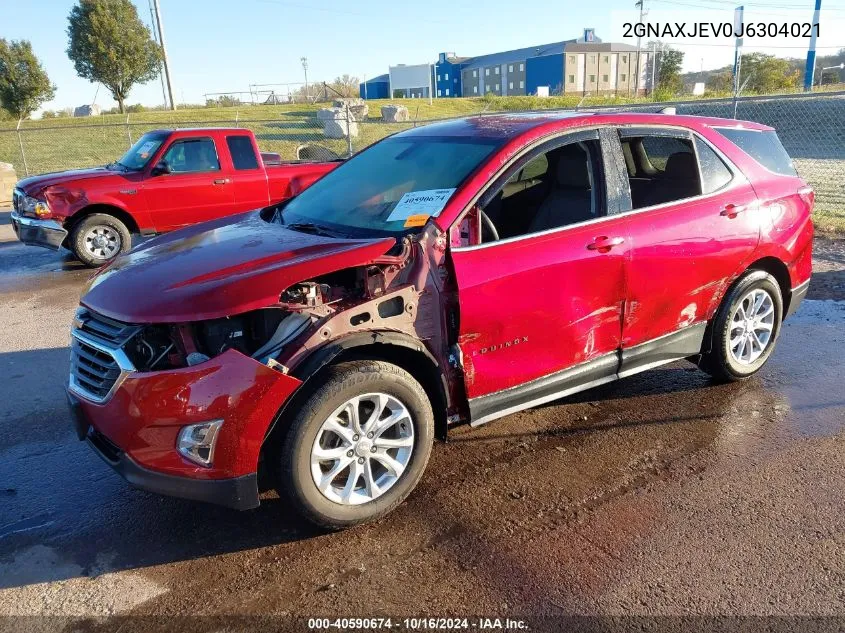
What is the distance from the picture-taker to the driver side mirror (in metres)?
9.25

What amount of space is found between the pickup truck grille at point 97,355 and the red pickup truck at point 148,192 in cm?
541

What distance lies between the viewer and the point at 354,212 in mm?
3879

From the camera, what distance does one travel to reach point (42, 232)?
8.73 meters

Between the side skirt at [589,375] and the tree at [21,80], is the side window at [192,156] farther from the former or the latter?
the tree at [21,80]

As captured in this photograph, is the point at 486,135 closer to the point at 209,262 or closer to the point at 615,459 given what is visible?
the point at 209,262

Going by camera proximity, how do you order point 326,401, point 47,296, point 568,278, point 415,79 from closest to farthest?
point 326,401 → point 568,278 → point 47,296 → point 415,79

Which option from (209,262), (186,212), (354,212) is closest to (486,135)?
(354,212)

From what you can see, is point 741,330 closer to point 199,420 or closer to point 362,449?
point 362,449

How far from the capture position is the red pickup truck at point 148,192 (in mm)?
8812

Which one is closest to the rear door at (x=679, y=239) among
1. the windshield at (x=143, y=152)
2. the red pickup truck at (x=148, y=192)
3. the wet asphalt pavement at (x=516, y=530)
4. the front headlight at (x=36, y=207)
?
the wet asphalt pavement at (x=516, y=530)

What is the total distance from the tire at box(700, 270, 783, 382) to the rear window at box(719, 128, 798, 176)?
0.81 metres

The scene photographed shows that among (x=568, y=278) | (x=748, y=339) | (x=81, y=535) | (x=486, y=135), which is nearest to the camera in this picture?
(x=81, y=535)

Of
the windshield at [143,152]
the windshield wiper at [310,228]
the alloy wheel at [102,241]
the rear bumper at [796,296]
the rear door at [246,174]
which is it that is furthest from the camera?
the rear door at [246,174]

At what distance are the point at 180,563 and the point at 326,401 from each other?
0.98 meters
